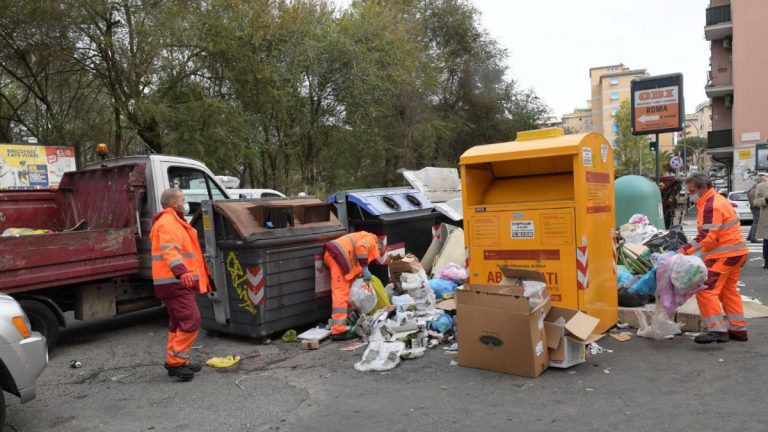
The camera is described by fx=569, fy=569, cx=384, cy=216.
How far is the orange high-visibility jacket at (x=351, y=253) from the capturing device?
20.2ft

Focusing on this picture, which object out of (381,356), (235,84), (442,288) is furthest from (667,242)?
(235,84)

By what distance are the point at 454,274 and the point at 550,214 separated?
2388mm

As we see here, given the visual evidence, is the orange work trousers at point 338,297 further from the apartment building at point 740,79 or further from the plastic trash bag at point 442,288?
the apartment building at point 740,79

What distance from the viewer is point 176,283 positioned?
15.9 feet

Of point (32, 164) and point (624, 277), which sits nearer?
point (624, 277)

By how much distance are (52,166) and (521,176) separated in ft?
33.4

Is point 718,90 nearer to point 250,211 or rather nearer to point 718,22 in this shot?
point 718,22

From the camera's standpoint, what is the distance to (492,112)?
27.3m

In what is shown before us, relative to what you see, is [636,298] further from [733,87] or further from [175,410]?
[733,87]

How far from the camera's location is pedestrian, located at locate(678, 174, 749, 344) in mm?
5152

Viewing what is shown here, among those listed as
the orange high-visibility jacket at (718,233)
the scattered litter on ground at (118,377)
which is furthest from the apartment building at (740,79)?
the scattered litter on ground at (118,377)

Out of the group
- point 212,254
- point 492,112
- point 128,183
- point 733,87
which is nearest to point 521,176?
point 212,254

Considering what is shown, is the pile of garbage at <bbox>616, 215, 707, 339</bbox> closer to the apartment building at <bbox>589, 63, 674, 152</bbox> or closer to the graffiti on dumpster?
the graffiti on dumpster

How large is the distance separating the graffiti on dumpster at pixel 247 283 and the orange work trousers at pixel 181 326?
37.4 inches
